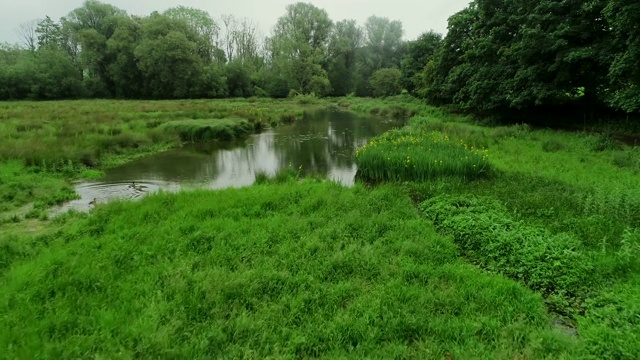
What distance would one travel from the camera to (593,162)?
11.3m

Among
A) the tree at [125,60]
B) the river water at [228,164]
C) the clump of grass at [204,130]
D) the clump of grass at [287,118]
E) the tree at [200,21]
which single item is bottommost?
the river water at [228,164]

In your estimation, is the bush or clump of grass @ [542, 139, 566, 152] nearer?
the bush

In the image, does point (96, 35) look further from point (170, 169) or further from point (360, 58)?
point (170, 169)

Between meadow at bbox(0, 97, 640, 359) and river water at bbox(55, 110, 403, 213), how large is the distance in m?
2.76

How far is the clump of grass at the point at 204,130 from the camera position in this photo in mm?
20641

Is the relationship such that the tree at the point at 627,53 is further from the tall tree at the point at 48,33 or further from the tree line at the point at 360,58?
the tall tree at the point at 48,33

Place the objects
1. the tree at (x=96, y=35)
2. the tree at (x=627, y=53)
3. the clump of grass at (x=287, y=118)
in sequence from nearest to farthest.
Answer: the tree at (x=627, y=53)
the clump of grass at (x=287, y=118)
the tree at (x=96, y=35)

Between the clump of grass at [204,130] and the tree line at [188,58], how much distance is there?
34143mm

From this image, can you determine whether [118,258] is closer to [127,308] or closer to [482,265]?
[127,308]

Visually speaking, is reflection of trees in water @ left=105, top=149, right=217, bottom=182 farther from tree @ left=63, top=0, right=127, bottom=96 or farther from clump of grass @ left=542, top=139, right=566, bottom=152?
tree @ left=63, top=0, right=127, bottom=96

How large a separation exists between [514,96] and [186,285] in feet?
67.2

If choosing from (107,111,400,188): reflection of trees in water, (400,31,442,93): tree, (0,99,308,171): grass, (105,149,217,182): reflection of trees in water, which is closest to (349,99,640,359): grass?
(107,111,400,188): reflection of trees in water

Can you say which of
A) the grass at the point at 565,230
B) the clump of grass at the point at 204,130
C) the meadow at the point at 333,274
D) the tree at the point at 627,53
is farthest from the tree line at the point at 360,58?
the clump of grass at the point at 204,130

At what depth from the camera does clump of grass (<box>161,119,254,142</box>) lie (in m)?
20.6
